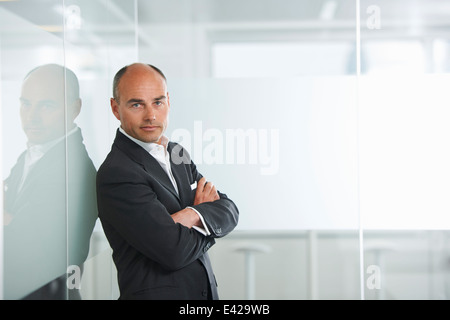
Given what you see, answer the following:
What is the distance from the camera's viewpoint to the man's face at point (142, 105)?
7.36ft

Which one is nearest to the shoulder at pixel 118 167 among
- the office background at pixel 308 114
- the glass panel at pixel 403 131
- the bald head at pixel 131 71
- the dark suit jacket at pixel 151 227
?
the dark suit jacket at pixel 151 227

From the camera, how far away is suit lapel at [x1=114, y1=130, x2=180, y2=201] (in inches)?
84.3

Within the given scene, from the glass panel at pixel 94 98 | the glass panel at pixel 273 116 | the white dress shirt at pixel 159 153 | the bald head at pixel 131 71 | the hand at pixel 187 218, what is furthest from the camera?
the glass panel at pixel 273 116

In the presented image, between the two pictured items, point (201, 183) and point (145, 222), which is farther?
point (201, 183)

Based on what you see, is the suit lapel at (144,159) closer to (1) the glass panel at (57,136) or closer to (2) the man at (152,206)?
(2) the man at (152,206)

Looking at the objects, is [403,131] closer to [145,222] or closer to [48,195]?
[145,222]

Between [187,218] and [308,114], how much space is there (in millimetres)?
921

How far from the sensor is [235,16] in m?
2.63

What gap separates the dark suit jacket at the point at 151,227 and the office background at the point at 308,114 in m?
0.37

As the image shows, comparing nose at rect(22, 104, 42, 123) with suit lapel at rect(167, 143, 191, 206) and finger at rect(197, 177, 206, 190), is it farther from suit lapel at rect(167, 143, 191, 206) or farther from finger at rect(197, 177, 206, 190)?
finger at rect(197, 177, 206, 190)

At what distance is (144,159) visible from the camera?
2.15 m

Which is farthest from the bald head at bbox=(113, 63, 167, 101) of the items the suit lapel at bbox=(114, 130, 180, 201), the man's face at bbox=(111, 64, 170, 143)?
the suit lapel at bbox=(114, 130, 180, 201)

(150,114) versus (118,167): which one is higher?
(150,114)

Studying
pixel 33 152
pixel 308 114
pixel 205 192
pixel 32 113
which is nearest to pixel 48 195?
pixel 33 152
